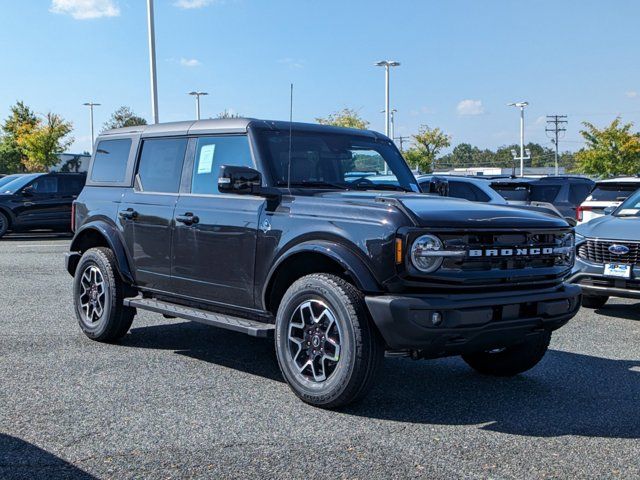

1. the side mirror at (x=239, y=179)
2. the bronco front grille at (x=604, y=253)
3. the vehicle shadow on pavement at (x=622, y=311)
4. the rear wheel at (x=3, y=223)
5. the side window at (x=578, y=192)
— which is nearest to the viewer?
the side mirror at (x=239, y=179)

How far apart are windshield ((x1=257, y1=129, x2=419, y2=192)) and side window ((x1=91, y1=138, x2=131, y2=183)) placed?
1798 mm

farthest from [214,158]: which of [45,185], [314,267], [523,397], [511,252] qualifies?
[45,185]

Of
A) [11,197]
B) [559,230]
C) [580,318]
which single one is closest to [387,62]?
[11,197]

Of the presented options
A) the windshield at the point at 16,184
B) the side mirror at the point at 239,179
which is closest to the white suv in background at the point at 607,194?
the side mirror at the point at 239,179

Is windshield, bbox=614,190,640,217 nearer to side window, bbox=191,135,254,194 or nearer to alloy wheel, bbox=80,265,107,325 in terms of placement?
side window, bbox=191,135,254,194

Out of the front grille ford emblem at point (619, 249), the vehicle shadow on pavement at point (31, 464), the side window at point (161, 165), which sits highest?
the side window at point (161, 165)

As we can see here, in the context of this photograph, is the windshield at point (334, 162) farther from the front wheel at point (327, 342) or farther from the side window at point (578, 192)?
the side window at point (578, 192)

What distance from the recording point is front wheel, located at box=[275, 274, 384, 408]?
4.85 m

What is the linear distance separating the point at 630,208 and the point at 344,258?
5.85 m

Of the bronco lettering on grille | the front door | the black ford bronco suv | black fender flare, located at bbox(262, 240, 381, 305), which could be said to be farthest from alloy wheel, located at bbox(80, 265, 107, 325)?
the bronco lettering on grille

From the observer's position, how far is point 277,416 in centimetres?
495

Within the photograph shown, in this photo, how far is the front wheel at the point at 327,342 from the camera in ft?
15.9

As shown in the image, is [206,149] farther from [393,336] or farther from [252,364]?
[393,336]

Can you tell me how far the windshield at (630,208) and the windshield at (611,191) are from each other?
2502mm
